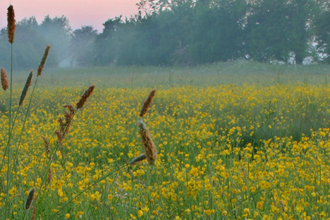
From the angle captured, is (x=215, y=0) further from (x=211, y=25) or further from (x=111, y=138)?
(x=111, y=138)

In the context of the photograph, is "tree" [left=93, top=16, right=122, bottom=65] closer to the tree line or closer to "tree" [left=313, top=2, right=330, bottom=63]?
the tree line

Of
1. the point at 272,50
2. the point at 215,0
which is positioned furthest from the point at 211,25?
the point at 272,50

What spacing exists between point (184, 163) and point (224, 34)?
31823 mm

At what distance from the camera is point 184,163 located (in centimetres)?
341

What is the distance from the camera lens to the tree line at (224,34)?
31.3 meters

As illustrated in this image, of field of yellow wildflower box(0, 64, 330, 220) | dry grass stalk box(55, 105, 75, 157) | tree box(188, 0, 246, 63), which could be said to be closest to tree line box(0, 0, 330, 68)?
tree box(188, 0, 246, 63)

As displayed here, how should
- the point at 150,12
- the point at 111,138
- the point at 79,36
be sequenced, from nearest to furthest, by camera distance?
the point at 111,138, the point at 150,12, the point at 79,36

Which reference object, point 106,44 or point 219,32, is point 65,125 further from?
point 106,44

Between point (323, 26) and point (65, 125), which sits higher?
point (323, 26)

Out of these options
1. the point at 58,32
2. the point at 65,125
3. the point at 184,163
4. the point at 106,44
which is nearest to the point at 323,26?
the point at 106,44

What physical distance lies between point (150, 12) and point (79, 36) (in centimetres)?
3196

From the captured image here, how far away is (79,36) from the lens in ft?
A: 228

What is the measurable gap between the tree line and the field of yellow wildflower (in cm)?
2612

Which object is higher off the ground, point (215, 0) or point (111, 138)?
point (215, 0)
